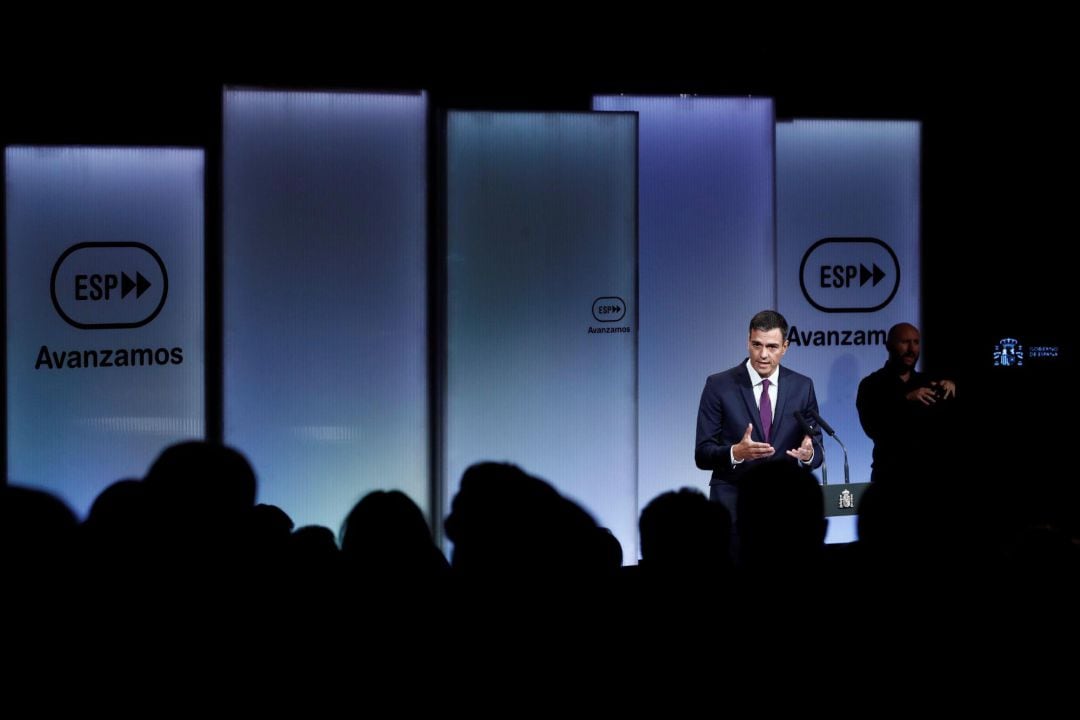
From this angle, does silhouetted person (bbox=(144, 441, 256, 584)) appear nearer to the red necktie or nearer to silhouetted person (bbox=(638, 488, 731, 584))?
silhouetted person (bbox=(638, 488, 731, 584))

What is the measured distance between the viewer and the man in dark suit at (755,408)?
4.45 metres

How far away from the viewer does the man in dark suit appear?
4.45 metres

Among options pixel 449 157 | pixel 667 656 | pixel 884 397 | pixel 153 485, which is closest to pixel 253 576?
pixel 153 485

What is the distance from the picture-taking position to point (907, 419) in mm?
4984

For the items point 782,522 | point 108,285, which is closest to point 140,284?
point 108,285

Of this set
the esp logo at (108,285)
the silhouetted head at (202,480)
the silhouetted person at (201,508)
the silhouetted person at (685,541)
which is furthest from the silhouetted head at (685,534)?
the esp logo at (108,285)

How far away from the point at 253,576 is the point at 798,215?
4143 millimetres

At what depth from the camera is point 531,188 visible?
15.9 ft

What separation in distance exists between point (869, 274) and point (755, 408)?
1.55 meters

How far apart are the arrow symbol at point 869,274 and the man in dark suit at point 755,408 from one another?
4.08ft

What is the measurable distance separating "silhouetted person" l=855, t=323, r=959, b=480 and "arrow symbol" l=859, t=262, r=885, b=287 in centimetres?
64

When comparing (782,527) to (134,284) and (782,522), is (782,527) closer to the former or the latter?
(782,522)

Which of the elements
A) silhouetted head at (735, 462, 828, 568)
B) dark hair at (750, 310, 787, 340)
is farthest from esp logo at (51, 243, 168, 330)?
silhouetted head at (735, 462, 828, 568)

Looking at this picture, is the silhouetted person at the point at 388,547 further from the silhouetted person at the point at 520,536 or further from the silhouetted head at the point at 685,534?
the silhouetted head at the point at 685,534
